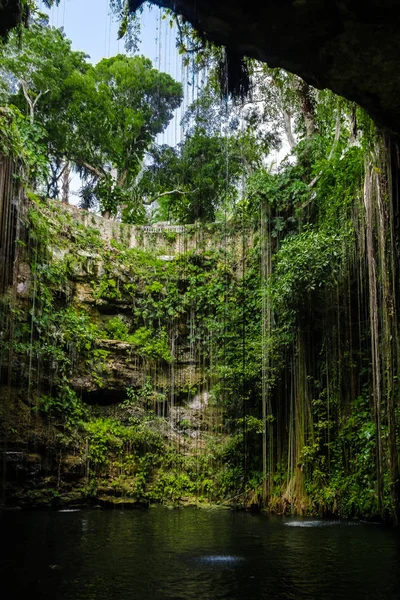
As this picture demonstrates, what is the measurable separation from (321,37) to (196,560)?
4.78 m

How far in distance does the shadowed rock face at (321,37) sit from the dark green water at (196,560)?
13.7 ft

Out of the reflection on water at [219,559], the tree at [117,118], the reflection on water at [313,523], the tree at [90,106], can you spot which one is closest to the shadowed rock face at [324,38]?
the reflection on water at [219,559]

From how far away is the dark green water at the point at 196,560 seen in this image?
11.5ft

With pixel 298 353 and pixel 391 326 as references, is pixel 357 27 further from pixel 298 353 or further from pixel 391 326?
pixel 298 353

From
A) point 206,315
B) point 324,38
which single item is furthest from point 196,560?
point 206,315

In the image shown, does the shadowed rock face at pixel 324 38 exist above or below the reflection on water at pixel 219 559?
Answer: above

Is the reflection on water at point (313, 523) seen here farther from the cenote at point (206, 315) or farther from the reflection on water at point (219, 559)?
the reflection on water at point (219, 559)

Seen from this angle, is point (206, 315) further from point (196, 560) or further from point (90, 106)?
point (196, 560)

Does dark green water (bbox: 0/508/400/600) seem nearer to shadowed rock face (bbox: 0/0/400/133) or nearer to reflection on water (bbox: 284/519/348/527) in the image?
reflection on water (bbox: 284/519/348/527)

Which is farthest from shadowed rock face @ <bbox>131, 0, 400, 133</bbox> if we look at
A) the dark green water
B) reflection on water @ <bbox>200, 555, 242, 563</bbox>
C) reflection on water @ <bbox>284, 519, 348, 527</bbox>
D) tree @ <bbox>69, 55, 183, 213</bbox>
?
tree @ <bbox>69, 55, 183, 213</bbox>

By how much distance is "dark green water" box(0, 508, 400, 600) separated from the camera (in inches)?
138

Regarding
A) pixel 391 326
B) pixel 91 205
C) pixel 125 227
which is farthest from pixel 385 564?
pixel 91 205

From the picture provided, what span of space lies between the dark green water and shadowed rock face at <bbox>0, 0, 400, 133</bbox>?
13.7ft

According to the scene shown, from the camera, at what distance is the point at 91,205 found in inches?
674
